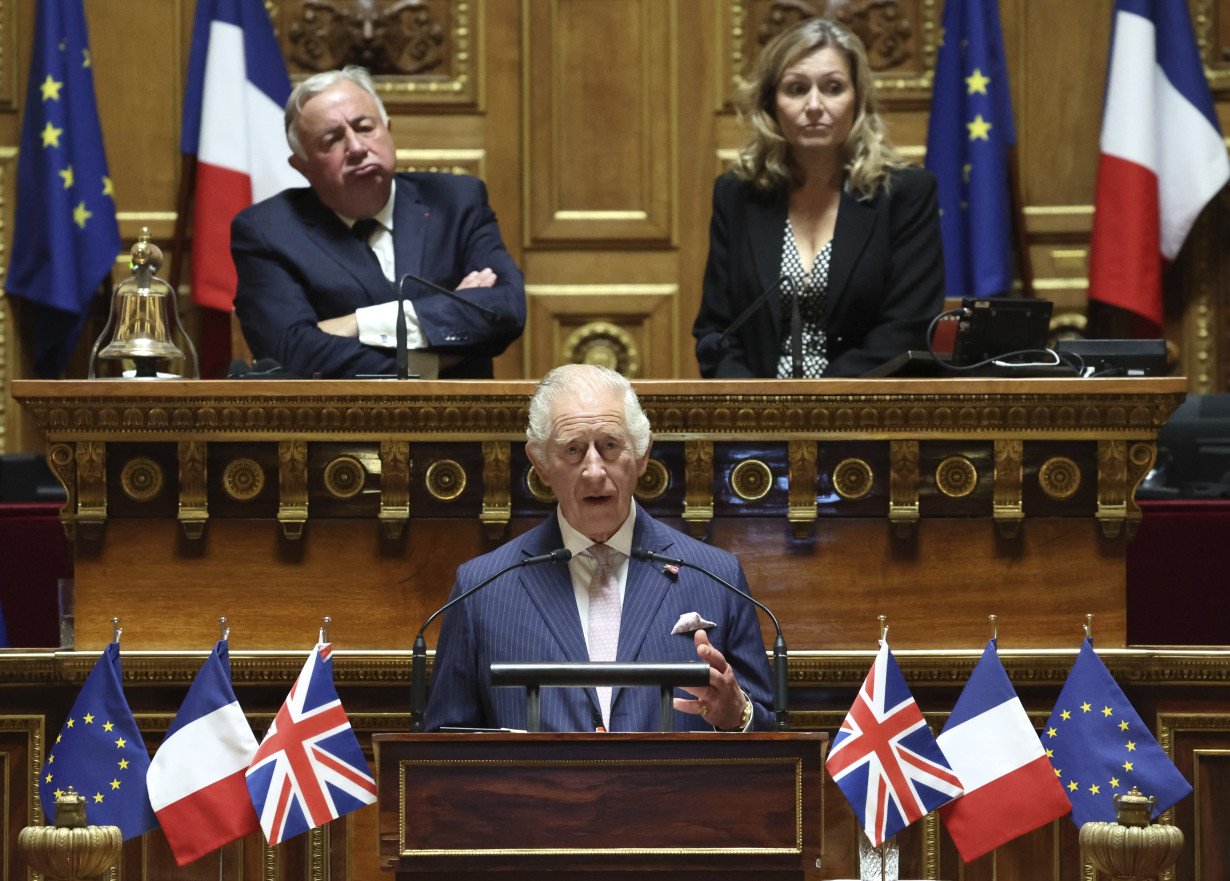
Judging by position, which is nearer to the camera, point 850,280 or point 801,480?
point 801,480

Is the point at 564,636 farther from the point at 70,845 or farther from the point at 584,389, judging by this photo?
the point at 70,845

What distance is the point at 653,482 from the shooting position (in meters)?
4.30

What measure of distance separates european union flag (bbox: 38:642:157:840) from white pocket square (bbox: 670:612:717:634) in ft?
3.84

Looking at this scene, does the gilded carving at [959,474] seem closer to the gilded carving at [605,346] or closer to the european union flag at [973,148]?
the european union flag at [973,148]

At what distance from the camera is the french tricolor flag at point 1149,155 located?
632 cm

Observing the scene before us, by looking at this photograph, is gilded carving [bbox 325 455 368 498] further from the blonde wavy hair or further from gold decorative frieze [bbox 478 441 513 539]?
the blonde wavy hair

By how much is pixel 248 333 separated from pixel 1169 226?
3.08 m

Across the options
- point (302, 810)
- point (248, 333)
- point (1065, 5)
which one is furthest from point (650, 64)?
point (302, 810)

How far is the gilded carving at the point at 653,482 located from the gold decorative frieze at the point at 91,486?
3.69ft

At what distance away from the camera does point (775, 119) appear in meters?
4.92

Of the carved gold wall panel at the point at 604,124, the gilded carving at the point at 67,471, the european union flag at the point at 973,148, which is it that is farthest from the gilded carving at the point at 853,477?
the carved gold wall panel at the point at 604,124

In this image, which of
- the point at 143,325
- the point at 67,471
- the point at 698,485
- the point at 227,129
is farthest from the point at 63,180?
the point at 698,485

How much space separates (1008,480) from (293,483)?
1.51m

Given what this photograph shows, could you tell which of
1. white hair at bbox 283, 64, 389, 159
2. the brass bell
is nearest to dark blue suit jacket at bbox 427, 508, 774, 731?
the brass bell
